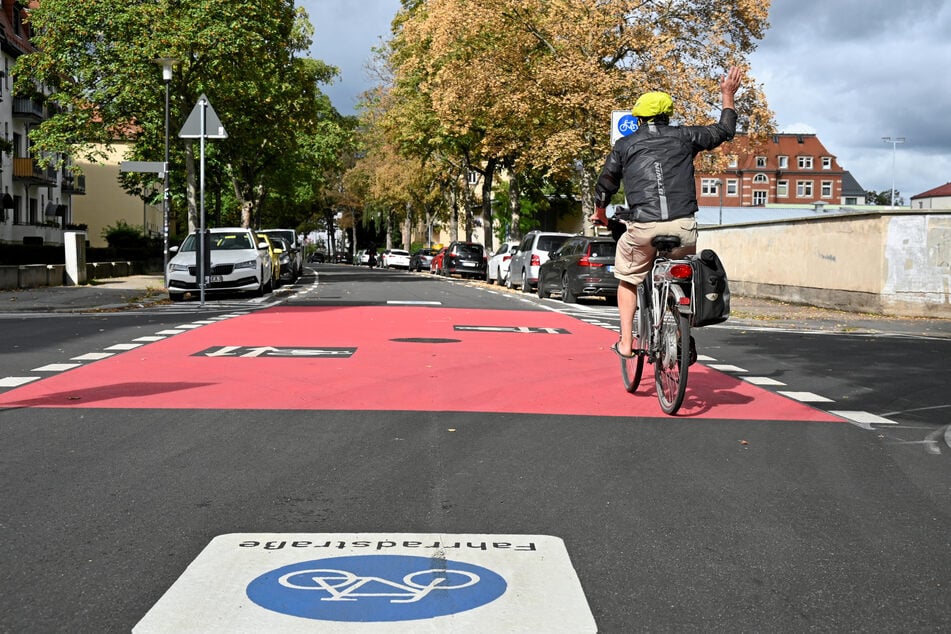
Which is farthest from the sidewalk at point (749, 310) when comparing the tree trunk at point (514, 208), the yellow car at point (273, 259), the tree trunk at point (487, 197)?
the tree trunk at point (487, 197)

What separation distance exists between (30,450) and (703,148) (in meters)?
4.54

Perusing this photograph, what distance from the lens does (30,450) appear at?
20.9 feet

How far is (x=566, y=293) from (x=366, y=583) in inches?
855

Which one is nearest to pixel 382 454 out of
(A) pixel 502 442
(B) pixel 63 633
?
(A) pixel 502 442

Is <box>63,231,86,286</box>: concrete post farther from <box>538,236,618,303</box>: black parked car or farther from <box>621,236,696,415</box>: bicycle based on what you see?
<box>621,236,696,415</box>: bicycle

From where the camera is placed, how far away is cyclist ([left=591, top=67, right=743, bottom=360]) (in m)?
7.77

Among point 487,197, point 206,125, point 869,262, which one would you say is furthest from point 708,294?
point 487,197

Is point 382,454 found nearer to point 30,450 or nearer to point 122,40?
A: point 30,450

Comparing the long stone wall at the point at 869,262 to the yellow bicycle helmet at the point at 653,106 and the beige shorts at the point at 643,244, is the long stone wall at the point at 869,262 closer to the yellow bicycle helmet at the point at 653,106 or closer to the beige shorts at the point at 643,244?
the beige shorts at the point at 643,244

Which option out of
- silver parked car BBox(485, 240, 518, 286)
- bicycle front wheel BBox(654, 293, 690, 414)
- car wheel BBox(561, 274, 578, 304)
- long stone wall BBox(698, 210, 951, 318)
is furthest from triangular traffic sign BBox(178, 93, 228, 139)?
silver parked car BBox(485, 240, 518, 286)

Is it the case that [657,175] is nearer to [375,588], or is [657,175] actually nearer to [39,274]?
[375,588]

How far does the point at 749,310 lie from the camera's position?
22266 millimetres

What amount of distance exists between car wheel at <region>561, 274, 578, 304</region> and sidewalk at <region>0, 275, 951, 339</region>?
134 inches

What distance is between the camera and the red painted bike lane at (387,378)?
27.4ft
